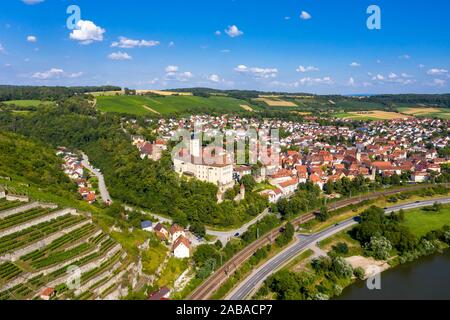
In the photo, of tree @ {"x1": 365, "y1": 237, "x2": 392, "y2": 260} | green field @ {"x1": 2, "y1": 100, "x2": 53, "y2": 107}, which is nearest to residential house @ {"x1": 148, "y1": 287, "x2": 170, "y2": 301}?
tree @ {"x1": 365, "y1": 237, "x2": 392, "y2": 260}

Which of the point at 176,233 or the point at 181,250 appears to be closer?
the point at 181,250

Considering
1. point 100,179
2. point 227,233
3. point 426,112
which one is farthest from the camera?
point 426,112

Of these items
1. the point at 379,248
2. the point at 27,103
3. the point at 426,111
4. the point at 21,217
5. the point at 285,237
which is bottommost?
the point at 379,248

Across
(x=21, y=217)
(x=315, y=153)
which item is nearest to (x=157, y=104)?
(x=315, y=153)

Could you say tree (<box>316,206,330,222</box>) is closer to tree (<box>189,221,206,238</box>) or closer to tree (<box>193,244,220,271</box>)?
tree (<box>189,221,206,238</box>)

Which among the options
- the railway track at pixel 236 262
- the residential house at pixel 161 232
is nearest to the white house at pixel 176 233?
the residential house at pixel 161 232

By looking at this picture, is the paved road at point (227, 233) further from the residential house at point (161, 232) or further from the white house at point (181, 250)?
the white house at point (181, 250)

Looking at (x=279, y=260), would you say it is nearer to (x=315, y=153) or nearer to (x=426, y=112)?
(x=315, y=153)
